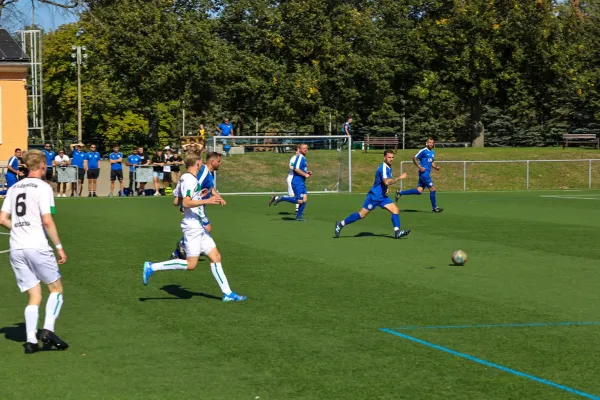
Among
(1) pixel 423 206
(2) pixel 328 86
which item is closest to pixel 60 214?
(1) pixel 423 206

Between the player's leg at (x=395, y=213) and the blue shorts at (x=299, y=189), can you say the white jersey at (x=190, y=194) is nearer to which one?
the player's leg at (x=395, y=213)

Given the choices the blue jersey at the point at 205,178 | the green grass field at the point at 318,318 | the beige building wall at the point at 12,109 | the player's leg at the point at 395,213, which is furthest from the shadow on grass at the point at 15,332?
the beige building wall at the point at 12,109

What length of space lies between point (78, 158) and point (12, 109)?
6.42 metres

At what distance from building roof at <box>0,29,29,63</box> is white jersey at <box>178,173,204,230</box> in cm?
3206

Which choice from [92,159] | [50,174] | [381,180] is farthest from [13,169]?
[381,180]

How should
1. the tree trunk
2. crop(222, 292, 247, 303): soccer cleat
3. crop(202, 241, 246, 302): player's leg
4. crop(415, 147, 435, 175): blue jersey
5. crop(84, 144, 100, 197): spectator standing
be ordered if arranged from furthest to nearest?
the tree trunk, crop(84, 144, 100, 197): spectator standing, crop(415, 147, 435, 175): blue jersey, crop(222, 292, 247, 303): soccer cleat, crop(202, 241, 246, 302): player's leg

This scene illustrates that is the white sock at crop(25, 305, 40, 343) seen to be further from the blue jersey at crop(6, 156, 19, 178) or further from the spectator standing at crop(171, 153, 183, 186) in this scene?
the spectator standing at crop(171, 153, 183, 186)

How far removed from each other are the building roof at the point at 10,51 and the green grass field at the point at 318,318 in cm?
2254

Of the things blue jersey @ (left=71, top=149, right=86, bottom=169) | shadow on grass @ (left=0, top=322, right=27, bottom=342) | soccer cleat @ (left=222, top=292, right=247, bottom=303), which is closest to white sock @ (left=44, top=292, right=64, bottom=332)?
shadow on grass @ (left=0, top=322, right=27, bottom=342)

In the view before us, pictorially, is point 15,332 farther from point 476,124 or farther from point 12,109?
point 476,124

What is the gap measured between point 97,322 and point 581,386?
5.28m

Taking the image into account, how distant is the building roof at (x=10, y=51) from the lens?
135ft

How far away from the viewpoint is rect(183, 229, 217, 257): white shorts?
445 inches

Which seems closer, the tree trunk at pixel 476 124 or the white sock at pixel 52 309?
the white sock at pixel 52 309
